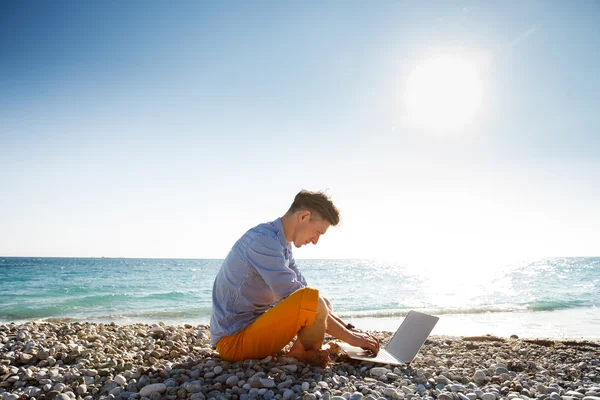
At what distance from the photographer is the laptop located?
12.9 ft

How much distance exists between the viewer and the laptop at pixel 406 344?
12.9ft

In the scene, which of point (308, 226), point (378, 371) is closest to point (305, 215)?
point (308, 226)

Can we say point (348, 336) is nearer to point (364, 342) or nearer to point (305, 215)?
point (364, 342)

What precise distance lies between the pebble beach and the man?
194 millimetres

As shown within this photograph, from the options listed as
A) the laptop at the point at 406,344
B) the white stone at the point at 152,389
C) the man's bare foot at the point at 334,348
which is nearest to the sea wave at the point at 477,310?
the laptop at the point at 406,344

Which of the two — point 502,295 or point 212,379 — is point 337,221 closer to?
point 212,379

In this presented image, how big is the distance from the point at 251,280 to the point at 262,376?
2.55 ft

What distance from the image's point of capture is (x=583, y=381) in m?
3.66

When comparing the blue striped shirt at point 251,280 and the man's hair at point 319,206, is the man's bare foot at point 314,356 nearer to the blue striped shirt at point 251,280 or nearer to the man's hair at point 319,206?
the blue striped shirt at point 251,280

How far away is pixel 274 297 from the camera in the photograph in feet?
11.7

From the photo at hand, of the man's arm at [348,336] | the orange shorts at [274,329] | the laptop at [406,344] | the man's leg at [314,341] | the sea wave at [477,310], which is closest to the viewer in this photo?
the orange shorts at [274,329]

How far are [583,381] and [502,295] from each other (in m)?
16.1

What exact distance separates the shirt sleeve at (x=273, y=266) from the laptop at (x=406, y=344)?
1138 mm

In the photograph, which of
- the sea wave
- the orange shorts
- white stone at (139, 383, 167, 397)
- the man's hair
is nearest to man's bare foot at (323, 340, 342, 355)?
the orange shorts
